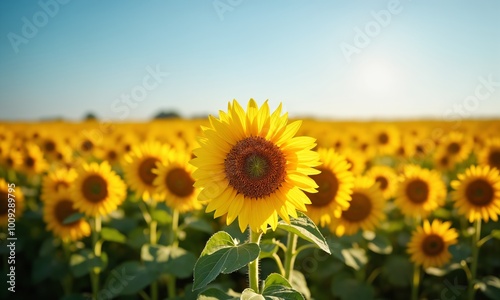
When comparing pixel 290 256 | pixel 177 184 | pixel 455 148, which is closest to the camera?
pixel 290 256

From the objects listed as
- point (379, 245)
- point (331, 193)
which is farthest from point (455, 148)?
point (331, 193)

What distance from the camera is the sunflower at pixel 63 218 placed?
5.63 metres

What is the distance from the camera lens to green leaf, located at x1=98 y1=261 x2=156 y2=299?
4.49 metres

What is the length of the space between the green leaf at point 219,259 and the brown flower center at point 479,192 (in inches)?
165

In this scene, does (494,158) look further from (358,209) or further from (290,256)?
(290,256)

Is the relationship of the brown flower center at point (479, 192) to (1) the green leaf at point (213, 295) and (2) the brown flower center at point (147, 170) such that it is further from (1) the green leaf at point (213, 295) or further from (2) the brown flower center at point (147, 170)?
(2) the brown flower center at point (147, 170)

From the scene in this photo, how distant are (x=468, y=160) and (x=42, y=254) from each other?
11.6 meters

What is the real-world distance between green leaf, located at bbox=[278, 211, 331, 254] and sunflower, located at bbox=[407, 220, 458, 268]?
338 centimetres

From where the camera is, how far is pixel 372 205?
17.8 ft

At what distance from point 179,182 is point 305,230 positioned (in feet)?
9.28

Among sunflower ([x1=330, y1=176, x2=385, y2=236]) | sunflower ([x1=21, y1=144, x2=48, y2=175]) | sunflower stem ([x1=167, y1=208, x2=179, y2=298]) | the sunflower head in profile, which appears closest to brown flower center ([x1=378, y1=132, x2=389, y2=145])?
sunflower ([x1=330, y1=176, x2=385, y2=236])

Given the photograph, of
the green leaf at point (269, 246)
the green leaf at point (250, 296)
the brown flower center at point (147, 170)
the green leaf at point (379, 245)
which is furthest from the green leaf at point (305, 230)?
the brown flower center at point (147, 170)

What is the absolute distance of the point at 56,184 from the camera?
6.06 m

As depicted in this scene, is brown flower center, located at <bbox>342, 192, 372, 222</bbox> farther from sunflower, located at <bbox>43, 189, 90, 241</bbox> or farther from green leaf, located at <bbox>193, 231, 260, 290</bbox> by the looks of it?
sunflower, located at <bbox>43, 189, 90, 241</bbox>
